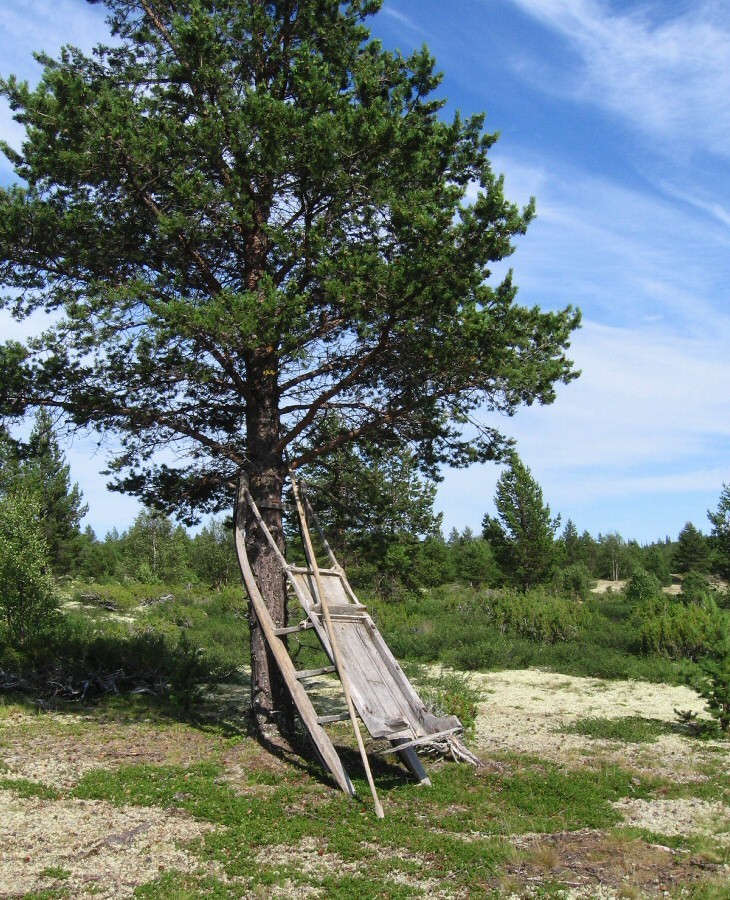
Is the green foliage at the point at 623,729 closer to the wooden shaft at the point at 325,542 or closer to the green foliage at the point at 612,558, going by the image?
the wooden shaft at the point at 325,542

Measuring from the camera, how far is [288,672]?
8.51 metres

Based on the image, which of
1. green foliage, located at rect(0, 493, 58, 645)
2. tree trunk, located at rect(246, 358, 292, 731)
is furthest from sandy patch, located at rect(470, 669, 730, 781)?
green foliage, located at rect(0, 493, 58, 645)

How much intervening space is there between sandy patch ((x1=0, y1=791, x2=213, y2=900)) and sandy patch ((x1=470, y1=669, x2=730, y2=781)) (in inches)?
184

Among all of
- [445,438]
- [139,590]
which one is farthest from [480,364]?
[139,590]

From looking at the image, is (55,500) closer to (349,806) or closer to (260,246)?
(260,246)

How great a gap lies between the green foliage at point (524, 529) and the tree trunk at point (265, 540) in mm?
21634

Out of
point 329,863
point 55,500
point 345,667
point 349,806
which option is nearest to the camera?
point 329,863

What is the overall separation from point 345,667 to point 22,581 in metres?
7.49

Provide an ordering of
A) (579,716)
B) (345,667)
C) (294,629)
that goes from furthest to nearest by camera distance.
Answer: (579,716), (294,629), (345,667)

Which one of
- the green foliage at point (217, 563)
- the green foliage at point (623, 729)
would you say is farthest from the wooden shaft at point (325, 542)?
the green foliage at point (217, 563)

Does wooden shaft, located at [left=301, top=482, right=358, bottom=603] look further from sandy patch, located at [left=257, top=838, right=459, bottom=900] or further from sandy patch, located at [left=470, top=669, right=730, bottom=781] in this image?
sandy patch, located at [left=257, top=838, right=459, bottom=900]

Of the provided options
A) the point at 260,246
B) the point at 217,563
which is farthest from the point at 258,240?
the point at 217,563

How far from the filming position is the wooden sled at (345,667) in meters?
7.83

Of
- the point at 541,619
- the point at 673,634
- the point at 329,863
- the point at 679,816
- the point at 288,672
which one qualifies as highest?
the point at 541,619
